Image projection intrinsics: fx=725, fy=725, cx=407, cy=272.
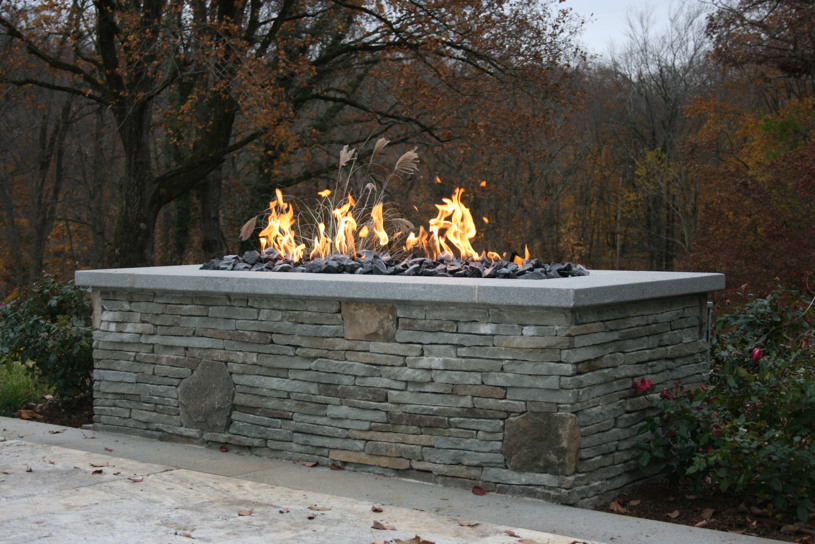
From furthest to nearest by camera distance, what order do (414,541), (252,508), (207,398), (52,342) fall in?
1. (52,342)
2. (207,398)
3. (252,508)
4. (414,541)

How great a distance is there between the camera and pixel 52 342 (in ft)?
19.0

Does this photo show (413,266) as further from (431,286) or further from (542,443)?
(542,443)

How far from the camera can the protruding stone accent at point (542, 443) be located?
3.47 meters

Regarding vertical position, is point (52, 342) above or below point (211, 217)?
below

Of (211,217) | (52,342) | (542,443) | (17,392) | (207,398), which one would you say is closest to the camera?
(542,443)

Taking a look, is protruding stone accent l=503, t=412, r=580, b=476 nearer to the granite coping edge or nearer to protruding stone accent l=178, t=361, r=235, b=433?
A: the granite coping edge

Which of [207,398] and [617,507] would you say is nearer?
[617,507]

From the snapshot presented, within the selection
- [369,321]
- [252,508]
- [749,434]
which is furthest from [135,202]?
[749,434]

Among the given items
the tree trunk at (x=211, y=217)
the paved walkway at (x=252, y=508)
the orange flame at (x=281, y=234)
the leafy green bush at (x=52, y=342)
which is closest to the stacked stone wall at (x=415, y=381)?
the paved walkway at (x=252, y=508)

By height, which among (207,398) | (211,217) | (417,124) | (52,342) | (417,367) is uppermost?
(417,124)

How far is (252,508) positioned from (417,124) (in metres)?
10.7

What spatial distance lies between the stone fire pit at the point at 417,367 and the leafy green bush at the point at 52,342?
35.5 inches

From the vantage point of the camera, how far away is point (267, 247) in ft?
19.3

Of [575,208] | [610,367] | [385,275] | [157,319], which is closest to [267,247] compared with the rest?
[157,319]
